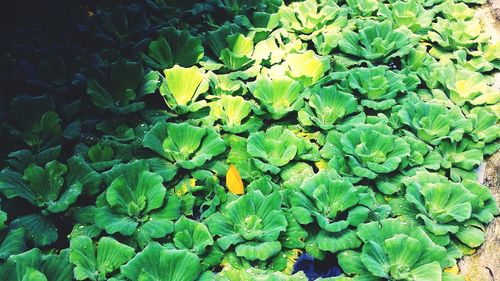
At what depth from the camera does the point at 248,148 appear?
2.25 meters

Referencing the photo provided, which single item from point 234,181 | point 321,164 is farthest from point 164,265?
point 321,164

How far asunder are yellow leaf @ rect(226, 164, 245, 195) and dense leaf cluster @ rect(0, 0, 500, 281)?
0.04 meters

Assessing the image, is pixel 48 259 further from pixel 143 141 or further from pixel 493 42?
pixel 493 42

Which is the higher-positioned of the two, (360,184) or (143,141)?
(143,141)

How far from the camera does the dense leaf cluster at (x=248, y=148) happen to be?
187 cm

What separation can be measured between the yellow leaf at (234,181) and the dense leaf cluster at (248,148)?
0.14 ft

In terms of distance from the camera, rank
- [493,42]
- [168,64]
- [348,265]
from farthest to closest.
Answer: [493,42] < [168,64] < [348,265]

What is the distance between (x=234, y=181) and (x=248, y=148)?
18 cm

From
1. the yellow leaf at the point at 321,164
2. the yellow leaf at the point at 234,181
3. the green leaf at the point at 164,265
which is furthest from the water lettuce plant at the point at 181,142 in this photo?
the green leaf at the point at 164,265

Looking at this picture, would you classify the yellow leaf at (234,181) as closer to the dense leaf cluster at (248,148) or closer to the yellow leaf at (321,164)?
the dense leaf cluster at (248,148)

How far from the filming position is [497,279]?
1.94 m

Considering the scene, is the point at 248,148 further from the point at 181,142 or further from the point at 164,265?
the point at 164,265

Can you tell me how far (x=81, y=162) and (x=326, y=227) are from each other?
3.60 ft

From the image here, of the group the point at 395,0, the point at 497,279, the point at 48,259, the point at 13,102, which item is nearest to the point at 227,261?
the point at 48,259
